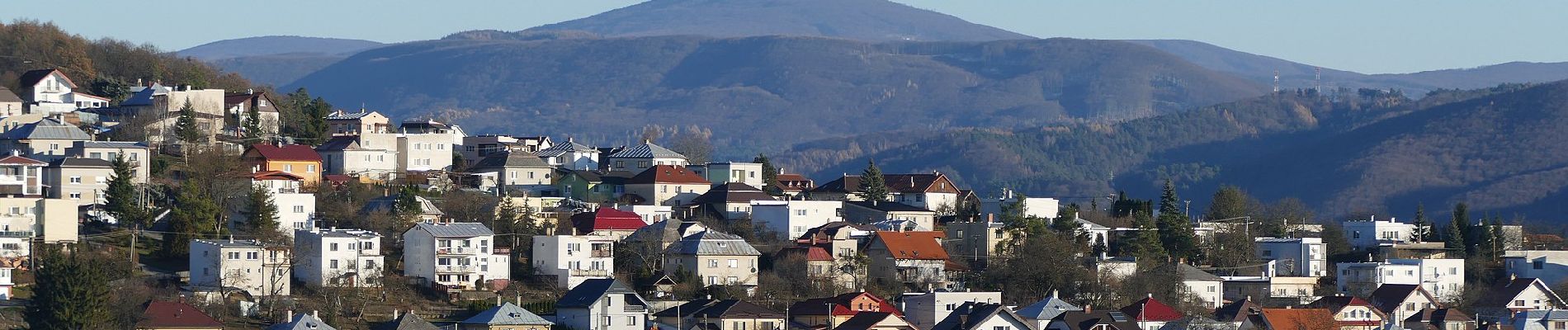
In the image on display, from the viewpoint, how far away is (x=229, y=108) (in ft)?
278

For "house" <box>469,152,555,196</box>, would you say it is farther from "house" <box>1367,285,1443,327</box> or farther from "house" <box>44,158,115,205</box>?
"house" <box>1367,285,1443,327</box>

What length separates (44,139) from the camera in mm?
73750

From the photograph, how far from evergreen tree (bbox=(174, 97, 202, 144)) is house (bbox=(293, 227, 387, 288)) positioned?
14.5 meters

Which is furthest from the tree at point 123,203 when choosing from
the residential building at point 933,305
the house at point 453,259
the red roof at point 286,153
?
the residential building at point 933,305

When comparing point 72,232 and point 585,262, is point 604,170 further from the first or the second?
point 72,232

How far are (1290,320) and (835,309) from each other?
11272 millimetres

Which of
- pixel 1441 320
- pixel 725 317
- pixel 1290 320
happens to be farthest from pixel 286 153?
Answer: pixel 1441 320

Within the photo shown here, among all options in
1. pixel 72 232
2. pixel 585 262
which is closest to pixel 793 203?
pixel 585 262

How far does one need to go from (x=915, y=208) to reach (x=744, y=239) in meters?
10.5

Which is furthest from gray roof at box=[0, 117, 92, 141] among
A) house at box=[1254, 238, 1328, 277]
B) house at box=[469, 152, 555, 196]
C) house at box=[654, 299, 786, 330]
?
house at box=[1254, 238, 1328, 277]

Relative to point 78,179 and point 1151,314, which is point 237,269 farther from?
point 1151,314

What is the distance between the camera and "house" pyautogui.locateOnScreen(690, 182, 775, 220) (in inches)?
3125

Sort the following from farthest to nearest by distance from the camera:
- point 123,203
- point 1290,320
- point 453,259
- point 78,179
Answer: point 78,179, point 123,203, point 453,259, point 1290,320

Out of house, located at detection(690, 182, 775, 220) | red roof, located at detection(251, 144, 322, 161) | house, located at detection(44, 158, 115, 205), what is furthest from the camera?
house, located at detection(690, 182, 775, 220)
